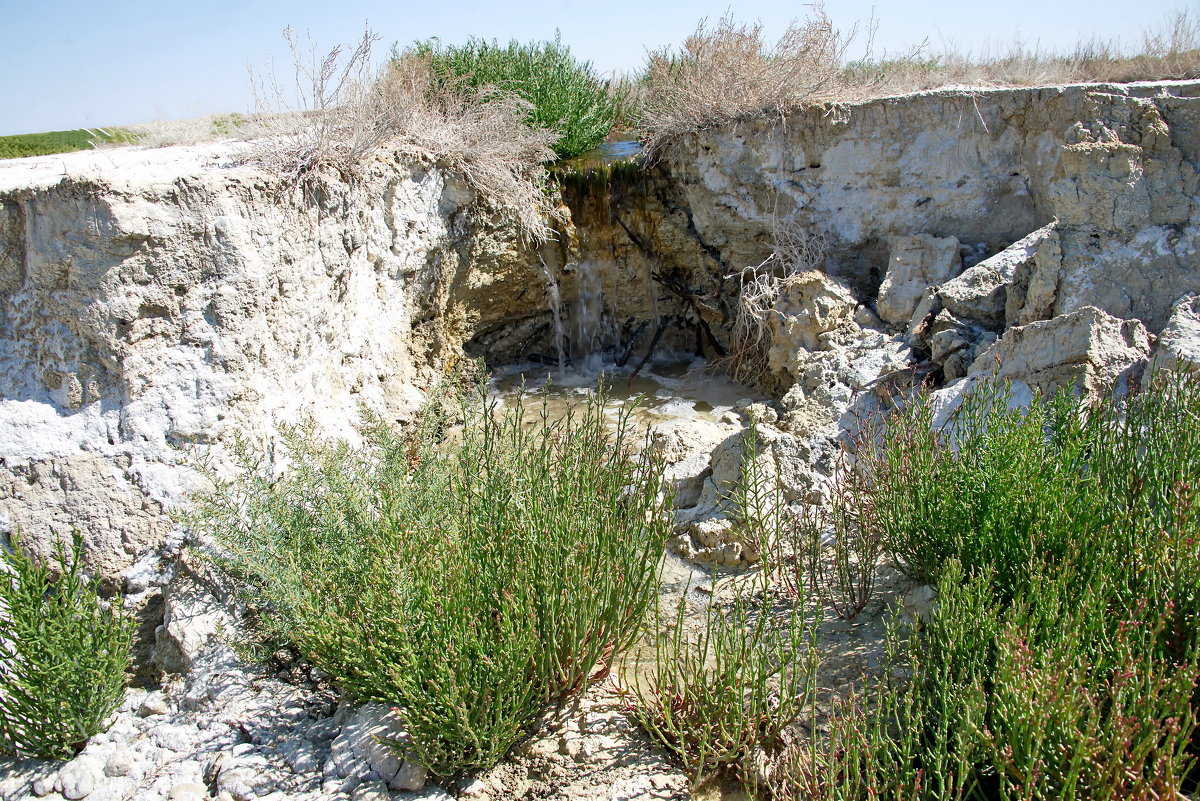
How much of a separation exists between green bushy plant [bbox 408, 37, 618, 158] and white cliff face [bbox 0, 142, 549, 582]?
303cm

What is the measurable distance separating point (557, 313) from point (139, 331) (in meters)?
4.08

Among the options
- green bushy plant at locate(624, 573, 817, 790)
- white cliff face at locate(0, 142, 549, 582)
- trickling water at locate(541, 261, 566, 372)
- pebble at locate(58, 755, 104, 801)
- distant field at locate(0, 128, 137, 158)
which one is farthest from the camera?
trickling water at locate(541, 261, 566, 372)

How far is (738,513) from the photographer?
4.10 meters

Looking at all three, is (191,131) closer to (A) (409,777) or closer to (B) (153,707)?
(B) (153,707)

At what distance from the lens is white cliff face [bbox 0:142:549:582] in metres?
3.96

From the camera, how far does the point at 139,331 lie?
13.9 ft

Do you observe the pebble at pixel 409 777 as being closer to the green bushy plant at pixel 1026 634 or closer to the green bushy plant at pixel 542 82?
the green bushy plant at pixel 1026 634

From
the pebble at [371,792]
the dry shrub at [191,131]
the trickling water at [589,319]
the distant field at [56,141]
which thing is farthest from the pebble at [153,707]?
the trickling water at [589,319]

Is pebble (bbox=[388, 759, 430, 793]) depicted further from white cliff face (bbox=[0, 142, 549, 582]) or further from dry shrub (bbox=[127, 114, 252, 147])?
dry shrub (bbox=[127, 114, 252, 147])

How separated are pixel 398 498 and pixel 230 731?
108 centimetres

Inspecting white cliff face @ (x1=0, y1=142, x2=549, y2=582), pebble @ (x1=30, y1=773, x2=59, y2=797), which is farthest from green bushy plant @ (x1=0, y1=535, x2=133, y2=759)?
white cliff face @ (x1=0, y1=142, x2=549, y2=582)

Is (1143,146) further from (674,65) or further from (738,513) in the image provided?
(674,65)

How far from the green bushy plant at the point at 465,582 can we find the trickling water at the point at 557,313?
4107mm

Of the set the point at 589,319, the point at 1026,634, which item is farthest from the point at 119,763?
the point at 589,319
